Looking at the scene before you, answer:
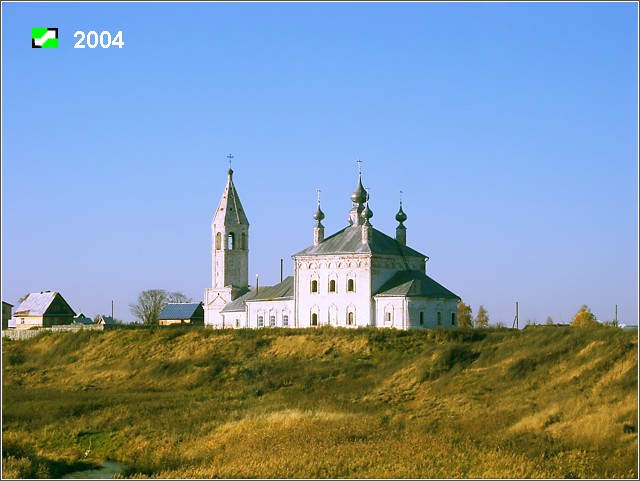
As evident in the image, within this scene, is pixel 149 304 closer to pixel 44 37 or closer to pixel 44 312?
pixel 44 312

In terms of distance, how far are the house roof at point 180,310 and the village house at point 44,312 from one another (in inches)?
303

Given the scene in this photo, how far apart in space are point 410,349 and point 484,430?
13285 millimetres

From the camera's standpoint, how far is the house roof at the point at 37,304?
62.2m

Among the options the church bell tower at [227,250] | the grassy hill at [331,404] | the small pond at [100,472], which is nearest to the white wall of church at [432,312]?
the grassy hill at [331,404]

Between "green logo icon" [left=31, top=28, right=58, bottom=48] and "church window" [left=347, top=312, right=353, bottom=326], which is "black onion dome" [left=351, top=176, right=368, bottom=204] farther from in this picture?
"green logo icon" [left=31, top=28, right=58, bottom=48]

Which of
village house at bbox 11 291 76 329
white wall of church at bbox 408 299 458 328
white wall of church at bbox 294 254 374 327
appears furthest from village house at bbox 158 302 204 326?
white wall of church at bbox 408 299 458 328

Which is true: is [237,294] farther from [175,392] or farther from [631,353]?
[631,353]

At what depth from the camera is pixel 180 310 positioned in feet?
228

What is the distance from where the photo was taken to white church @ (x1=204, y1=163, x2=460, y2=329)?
47.2 meters

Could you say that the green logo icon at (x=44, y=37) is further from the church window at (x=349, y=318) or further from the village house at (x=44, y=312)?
the village house at (x=44, y=312)

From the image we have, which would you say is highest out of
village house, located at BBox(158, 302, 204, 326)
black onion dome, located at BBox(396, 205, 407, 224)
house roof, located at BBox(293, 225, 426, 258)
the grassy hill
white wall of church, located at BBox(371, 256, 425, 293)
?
black onion dome, located at BBox(396, 205, 407, 224)

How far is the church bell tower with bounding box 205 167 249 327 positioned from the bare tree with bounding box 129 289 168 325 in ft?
69.9

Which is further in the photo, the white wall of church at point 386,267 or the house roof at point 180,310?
the house roof at point 180,310

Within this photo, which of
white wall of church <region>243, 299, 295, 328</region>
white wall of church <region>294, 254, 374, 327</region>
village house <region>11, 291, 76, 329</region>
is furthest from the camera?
village house <region>11, 291, 76, 329</region>
